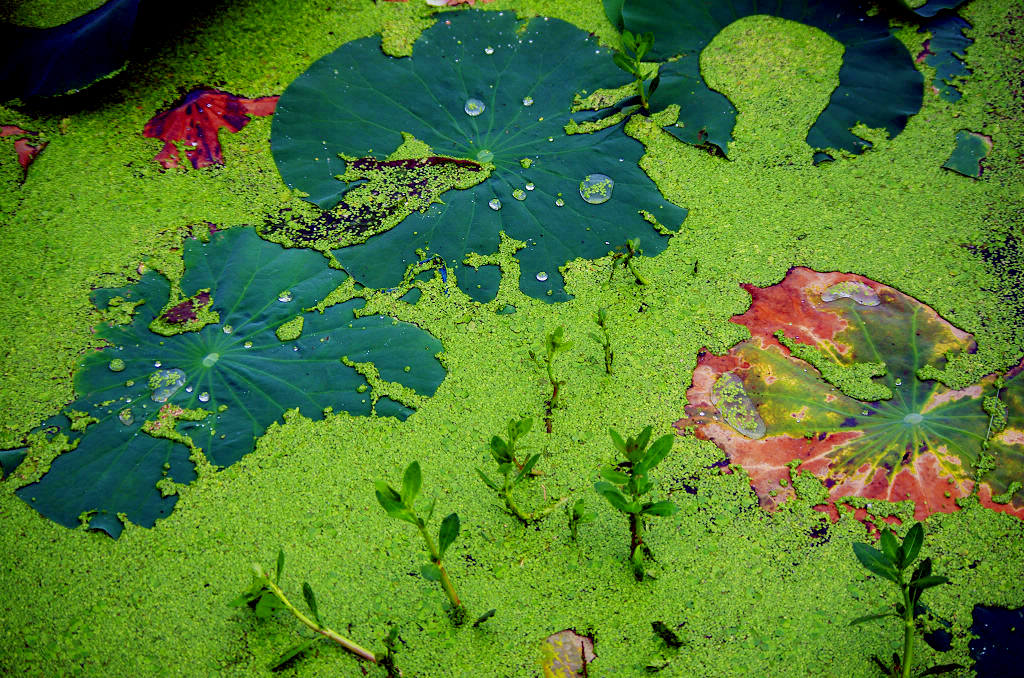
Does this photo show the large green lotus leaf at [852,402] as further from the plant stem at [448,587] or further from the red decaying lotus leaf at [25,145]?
the red decaying lotus leaf at [25,145]

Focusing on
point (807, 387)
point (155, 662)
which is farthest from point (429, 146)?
point (155, 662)

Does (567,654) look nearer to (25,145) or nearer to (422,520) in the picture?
(422,520)

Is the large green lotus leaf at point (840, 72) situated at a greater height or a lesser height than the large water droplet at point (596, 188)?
greater

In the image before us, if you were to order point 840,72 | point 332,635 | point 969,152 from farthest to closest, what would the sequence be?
point 840,72 → point 969,152 → point 332,635

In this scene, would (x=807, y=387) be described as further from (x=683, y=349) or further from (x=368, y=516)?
(x=368, y=516)

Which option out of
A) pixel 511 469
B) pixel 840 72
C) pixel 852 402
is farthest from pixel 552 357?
pixel 840 72

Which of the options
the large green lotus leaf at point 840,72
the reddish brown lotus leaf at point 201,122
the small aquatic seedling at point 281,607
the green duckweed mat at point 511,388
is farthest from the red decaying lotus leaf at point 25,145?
the large green lotus leaf at point 840,72

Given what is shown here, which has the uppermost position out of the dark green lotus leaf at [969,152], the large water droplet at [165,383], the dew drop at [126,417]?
the dark green lotus leaf at [969,152]
